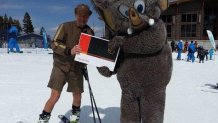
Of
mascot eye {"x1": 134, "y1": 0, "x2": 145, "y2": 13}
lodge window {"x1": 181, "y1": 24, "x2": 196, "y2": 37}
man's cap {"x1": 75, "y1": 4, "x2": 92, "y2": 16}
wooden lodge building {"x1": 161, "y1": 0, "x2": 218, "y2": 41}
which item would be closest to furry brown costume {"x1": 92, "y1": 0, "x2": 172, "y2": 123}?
mascot eye {"x1": 134, "y1": 0, "x2": 145, "y2": 13}

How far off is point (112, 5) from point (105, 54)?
1.77 feet

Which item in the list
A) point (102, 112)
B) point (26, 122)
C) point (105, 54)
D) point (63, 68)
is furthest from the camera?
point (102, 112)

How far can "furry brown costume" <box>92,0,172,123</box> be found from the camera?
10.7ft

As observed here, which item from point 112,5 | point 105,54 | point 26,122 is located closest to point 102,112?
point 26,122

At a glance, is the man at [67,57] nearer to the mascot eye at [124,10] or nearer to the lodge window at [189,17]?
the mascot eye at [124,10]

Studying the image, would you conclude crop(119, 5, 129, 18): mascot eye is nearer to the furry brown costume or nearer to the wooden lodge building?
the furry brown costume

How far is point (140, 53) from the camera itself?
3.36 meters

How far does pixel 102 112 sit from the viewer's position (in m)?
5.77

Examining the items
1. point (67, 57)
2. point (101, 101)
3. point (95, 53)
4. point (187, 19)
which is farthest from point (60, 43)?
point (187, 19)

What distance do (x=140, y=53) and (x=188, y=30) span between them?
3426 cm

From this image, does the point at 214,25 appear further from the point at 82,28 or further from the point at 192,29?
the point at 82,28

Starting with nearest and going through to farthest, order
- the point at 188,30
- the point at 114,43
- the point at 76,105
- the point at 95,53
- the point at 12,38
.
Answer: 1. the point at 114,43
2. the point at 95,53
3. the point at 76,105
4. the point at 12,38
5. the point at 188,30

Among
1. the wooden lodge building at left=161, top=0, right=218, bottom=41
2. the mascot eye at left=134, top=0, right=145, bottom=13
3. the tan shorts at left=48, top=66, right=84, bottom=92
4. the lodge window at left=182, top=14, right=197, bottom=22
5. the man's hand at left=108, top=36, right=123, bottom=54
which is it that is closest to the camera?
the mascot eye at left=134, top=0, right=145, bottom=13

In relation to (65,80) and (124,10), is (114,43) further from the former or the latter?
(65,80)
